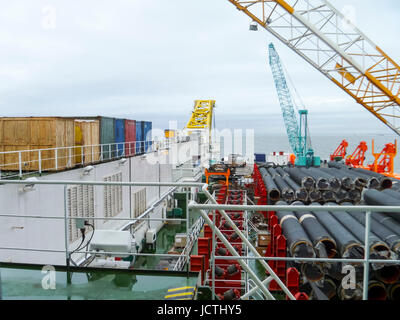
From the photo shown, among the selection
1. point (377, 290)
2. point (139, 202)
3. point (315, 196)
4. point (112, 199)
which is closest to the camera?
point (377, 290)

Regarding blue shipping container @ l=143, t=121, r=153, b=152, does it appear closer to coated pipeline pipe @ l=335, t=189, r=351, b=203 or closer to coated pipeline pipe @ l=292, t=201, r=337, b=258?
coated pipeline pipe @ l=335, t=189, r=351, b=203

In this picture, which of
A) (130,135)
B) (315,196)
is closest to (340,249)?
(315,196)

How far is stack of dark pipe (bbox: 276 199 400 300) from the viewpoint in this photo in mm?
8289

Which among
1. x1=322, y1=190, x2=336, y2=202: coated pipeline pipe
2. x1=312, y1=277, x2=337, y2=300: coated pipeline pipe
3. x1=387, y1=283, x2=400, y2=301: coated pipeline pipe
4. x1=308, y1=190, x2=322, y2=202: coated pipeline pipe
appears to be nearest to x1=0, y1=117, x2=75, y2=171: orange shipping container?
x1=312, y1=277, x2=337, y2=300: coated pipeline pipe

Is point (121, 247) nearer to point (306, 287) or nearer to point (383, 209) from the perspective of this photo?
point (383, 209)

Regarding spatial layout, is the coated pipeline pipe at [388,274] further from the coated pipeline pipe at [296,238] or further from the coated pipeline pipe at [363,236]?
the coated pipeline pipe at [296,238]

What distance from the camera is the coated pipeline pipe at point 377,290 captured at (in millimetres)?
8289

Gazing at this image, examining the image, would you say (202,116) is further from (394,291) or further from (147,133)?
(394,291)

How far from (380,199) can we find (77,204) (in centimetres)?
1121

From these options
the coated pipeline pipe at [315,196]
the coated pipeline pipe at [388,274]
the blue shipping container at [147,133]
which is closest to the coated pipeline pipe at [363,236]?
the coated pipeline pipe at [388,274]

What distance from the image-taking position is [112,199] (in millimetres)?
16359

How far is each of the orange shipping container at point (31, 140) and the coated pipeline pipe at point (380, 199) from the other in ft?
38.7

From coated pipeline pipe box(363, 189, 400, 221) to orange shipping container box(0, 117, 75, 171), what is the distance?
1180cm
